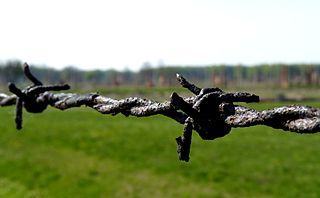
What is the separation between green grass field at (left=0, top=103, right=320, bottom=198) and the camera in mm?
11570

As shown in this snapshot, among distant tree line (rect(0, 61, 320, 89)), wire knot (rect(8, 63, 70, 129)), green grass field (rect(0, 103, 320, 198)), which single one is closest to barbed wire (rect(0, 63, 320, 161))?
wire knot (rect(8, 63, 70, 129))

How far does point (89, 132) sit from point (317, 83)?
73.5 m

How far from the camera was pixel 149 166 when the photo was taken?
1404cm

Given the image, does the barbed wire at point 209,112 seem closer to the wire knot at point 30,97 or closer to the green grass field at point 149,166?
the wire knot at point 30,97

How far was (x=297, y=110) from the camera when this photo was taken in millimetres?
1021

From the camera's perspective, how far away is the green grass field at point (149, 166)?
11.6 meters

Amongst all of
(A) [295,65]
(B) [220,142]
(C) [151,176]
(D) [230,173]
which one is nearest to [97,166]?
(C) [151,176]

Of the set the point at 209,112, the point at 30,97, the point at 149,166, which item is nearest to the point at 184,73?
the point at 149,166

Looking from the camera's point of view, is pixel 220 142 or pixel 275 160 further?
pixel 220 142

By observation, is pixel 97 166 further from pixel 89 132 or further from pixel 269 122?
pixel 269 122

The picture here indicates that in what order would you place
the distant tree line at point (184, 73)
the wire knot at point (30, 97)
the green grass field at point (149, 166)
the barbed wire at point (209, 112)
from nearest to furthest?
the barbed wire at point (209, 112)
the wire knot at point (30, 97)
the green grass field at point (149, 166)
the distant tree line at point (184, 73)

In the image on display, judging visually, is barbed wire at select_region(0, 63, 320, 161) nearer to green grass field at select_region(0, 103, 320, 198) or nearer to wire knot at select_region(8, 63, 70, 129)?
wire knot at select_region(8, 63, 70, 129)

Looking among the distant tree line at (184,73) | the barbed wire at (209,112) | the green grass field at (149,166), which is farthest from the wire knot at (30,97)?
the distant tree line at (184,73)

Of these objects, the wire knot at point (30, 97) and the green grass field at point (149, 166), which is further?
the green grass field at point (149, 166)
